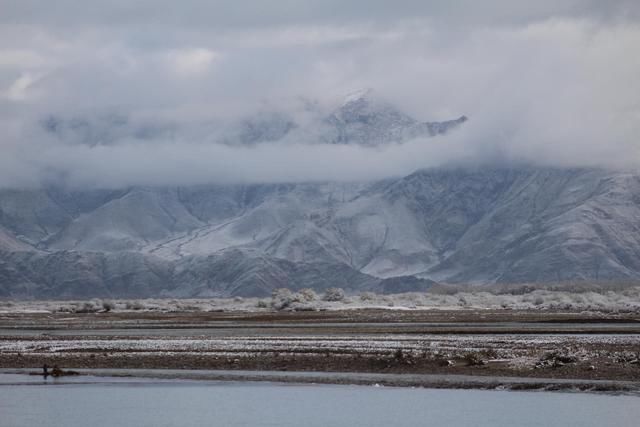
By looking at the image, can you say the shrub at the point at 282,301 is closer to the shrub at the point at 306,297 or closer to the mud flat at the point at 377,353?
the shrub at the point at 306,297

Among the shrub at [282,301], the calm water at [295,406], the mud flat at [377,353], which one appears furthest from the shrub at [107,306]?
the calm water at [295,406]

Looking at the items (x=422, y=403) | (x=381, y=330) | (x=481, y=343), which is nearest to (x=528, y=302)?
(x=381, y=330)

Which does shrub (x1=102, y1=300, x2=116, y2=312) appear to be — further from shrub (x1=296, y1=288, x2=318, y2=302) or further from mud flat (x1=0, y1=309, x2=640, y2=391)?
mud flat (x1=0, y1=309, x2=640, y2=391)

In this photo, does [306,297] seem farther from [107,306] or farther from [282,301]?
[107,306]

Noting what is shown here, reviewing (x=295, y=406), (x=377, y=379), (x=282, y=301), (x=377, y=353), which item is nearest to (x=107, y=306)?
(x=282, y=301)

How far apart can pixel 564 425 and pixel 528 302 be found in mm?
144784

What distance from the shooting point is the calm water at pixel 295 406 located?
4681cm

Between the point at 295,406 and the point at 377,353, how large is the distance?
58.1ft

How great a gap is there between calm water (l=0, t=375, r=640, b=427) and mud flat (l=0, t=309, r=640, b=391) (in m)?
3.42

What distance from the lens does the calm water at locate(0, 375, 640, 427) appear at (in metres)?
46.8

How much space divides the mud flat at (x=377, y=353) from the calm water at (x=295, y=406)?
11.2ft

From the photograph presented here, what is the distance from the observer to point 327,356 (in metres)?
67.8

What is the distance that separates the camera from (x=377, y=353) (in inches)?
2680

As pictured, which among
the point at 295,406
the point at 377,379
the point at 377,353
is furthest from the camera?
the point at 377,353
